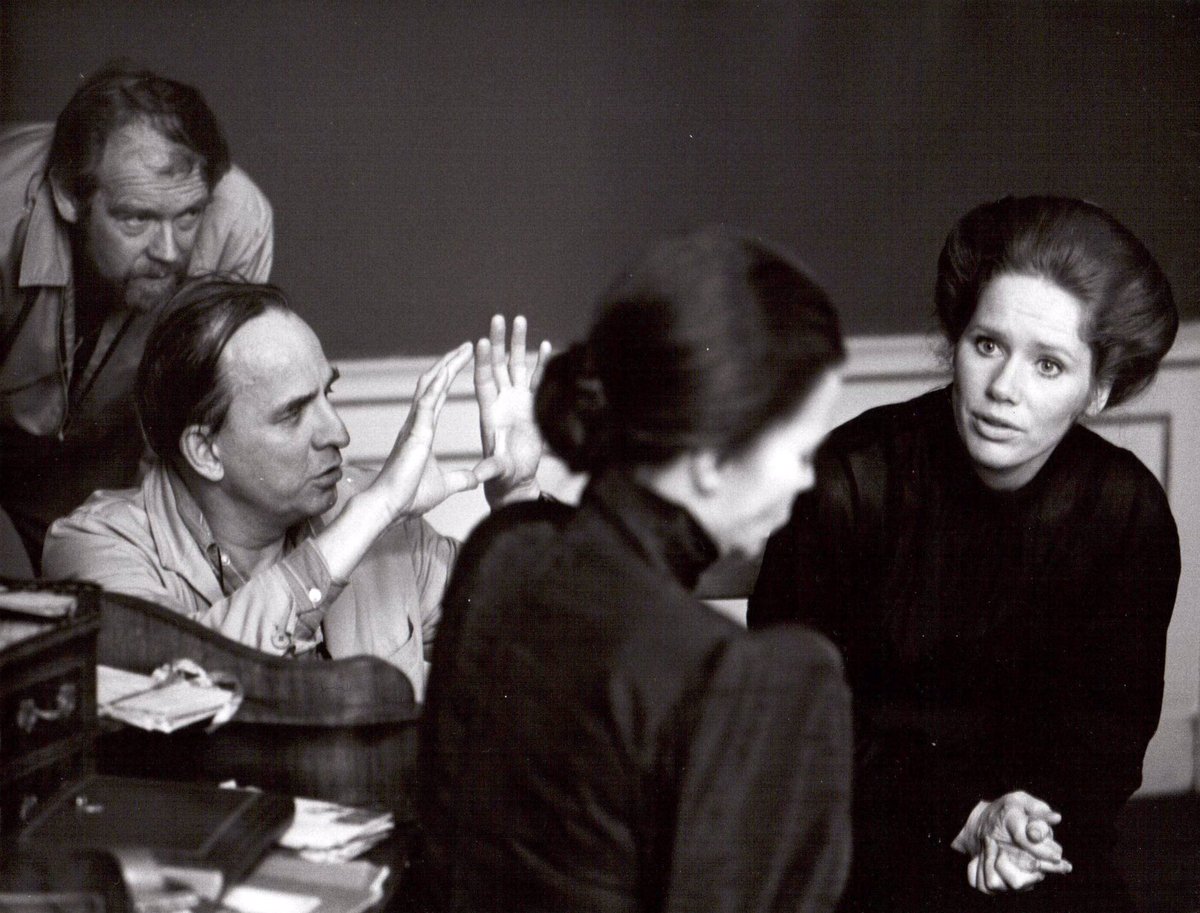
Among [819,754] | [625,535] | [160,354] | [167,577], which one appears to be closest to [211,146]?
[160,354]

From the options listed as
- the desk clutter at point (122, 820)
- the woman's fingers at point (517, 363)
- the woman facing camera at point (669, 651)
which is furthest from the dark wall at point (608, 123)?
the woman facing camera at point (669, 651)

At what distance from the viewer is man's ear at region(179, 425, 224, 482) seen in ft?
6.70

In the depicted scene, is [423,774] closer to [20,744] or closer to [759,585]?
[20,744]

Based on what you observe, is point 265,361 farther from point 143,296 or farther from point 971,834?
point 971,834

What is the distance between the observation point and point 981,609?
2.08m

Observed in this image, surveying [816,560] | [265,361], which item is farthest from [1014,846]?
[265,361]

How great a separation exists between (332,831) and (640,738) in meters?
0.50

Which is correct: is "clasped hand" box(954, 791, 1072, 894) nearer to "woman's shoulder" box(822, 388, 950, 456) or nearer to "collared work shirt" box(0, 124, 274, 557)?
"woman's shoulder" box(822, 388, 950, 456)

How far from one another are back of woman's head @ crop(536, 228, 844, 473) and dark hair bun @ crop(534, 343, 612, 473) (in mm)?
27

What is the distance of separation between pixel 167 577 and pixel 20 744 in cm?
62

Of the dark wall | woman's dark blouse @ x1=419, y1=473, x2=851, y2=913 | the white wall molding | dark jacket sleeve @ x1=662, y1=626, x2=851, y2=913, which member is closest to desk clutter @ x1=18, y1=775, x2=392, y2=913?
woman's dark blouse @ x1=419, y1=473, x2=851, y2=913

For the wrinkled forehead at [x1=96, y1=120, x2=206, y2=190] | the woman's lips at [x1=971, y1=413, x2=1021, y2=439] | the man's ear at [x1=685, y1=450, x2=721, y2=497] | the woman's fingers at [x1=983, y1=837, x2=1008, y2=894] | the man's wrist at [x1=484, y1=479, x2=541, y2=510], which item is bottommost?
the woman's fingers at [x1=983, y1=837, x2=1008, y2=894]

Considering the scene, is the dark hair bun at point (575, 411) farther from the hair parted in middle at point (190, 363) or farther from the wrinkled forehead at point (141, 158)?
the wrinkled forehead at point (141, 158)

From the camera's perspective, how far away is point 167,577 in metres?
2.00
